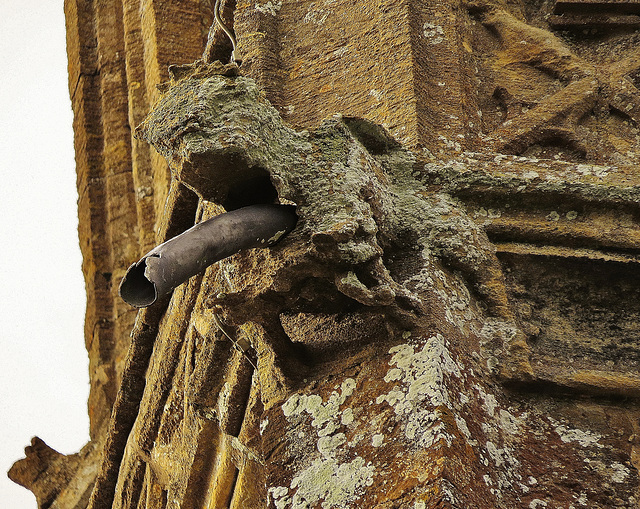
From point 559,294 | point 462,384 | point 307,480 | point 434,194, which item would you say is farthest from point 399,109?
point 307,480

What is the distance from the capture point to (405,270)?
253cm

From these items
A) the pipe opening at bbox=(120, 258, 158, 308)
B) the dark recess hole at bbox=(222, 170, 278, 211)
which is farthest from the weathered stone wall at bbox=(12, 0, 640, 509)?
the pipe opening at bbox=(120, 258, 158, 308)

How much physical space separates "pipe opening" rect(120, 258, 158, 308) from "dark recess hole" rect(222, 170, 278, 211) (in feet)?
1.28

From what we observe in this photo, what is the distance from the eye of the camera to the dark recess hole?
234cm

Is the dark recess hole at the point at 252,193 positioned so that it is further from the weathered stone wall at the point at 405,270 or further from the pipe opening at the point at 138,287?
the pipe opening at the point at 138,287

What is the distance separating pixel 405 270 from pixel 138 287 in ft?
2.47

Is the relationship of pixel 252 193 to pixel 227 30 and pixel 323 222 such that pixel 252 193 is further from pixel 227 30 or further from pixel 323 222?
pixel 227 30

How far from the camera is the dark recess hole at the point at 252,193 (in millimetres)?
2338

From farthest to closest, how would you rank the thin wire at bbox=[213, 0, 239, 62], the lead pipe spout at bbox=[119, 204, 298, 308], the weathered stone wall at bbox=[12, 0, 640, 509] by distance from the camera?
the thin wire at bbox=[213, 0, 239, 62], the weathered stone wall at bbox=[12, 0, 640, 509], the lead pipe spout at bbox=[119, 204, 298, 308]

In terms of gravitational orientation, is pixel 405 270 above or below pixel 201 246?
above

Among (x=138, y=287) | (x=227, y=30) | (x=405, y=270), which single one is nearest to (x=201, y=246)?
(x=138, y=287)

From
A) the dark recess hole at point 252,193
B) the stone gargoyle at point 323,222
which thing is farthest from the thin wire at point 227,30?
the dark recess hole at point 252,193

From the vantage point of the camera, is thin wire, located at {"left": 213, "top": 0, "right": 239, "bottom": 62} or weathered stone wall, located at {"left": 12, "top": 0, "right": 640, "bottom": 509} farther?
A: thin wire, located at {"left": 213, "top": 0, "right": 239, "bottom": 62}

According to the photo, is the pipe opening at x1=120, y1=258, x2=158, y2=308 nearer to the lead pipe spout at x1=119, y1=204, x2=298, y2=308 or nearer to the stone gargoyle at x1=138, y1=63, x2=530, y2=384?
the lead pipe spout at x1=119, y1=204, x2=298, y2=308
